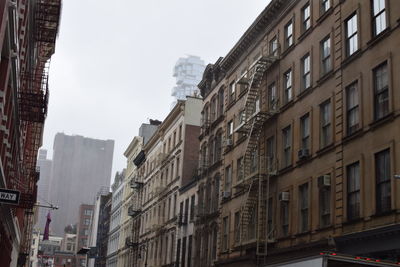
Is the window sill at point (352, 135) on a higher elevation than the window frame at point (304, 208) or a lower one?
higher

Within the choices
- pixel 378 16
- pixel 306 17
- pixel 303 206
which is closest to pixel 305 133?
pixel 303 206

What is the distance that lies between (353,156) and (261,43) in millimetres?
14850

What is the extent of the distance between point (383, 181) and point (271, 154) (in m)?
12.0

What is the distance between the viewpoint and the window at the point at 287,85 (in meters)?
32.3

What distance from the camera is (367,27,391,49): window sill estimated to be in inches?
901

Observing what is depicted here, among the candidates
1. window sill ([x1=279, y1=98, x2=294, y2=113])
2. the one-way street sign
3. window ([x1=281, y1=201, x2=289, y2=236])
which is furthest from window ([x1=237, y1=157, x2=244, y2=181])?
the one-way street sign

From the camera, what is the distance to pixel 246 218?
35219 mm

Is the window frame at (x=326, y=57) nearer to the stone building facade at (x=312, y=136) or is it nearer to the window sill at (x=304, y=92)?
the stone building facade at (x=312, y=136)

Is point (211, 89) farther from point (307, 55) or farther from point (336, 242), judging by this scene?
point (336, 242)

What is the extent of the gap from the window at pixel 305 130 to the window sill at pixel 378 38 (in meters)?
6.16

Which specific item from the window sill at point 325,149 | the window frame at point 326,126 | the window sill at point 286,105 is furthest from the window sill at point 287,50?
the window sill at point 325,149

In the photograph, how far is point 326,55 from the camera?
28.3 meters

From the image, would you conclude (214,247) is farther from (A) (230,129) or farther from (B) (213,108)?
(B) (213,108)

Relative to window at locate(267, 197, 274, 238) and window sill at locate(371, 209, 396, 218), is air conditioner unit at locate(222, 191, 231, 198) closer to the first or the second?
window at locate(267, 197, 274, 238)
